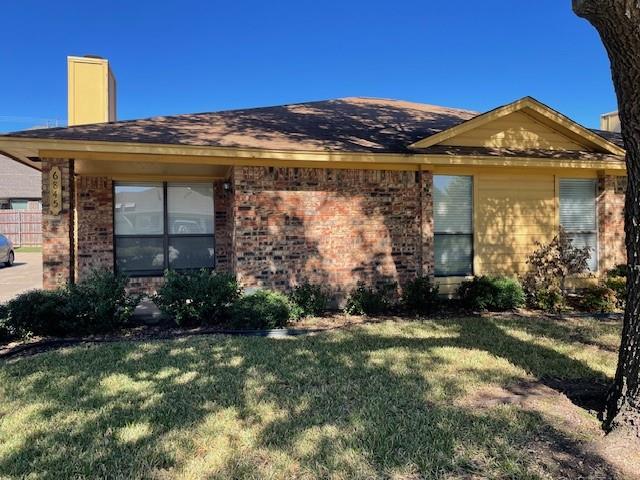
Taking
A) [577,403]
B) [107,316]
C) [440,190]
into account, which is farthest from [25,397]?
[440,190]

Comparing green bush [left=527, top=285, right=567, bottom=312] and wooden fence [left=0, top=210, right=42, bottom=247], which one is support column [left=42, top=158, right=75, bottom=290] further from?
wooden fence [left=0, top=210, right=42, bottom=247]

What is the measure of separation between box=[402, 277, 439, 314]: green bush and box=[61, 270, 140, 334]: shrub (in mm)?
4339

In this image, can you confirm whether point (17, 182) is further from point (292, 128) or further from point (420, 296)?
point (420, 296)

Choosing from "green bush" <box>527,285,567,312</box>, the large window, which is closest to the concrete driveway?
the large window

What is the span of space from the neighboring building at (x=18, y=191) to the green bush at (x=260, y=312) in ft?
96.0

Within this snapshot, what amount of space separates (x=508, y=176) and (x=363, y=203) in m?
3.02

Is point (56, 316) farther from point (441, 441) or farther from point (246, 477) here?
point (441, 441)

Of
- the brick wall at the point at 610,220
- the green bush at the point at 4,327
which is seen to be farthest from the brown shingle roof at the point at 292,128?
the brick wall at the point at 610,220

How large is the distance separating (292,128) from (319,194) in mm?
1793

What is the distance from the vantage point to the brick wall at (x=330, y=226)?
7801 mm

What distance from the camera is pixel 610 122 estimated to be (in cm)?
1756

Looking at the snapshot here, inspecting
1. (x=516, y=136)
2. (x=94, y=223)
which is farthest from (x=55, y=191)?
(x=516, y=136)

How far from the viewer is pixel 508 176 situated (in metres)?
8.93

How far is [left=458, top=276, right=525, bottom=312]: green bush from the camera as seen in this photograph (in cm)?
788
